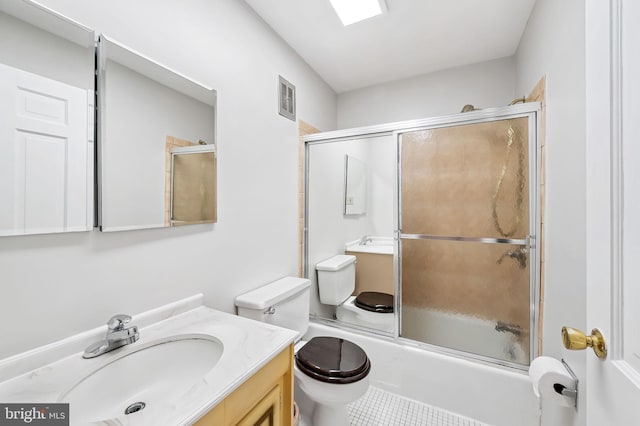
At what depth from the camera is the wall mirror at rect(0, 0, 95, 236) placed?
0.71 metres

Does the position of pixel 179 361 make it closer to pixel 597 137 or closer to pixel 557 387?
pixel 597 137

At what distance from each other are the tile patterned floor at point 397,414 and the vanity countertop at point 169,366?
3.35 ft

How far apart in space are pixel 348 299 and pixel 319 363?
1116mm

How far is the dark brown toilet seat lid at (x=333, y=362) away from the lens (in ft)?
3.86

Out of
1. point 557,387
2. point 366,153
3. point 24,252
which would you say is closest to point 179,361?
point 24,252

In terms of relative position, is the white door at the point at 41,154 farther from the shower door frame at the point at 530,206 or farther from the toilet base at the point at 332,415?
the shower door frame at the point at 530,206

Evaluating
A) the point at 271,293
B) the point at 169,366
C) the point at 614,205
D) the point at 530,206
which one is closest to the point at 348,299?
the point at 271,293

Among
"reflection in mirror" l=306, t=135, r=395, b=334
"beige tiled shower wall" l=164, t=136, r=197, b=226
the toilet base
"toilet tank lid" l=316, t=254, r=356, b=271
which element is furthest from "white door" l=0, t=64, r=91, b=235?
"toilet tank lid" l=316, t=254, r=356, b=271

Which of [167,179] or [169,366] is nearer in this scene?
[169,366]

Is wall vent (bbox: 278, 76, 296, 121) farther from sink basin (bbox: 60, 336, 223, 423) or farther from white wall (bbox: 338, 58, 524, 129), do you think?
sink basin (bbox: 60, 336, 223, 423)

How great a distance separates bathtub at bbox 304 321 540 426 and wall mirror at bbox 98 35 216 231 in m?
1.45

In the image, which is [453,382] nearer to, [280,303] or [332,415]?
[332,415]

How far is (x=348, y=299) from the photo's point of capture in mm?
2332

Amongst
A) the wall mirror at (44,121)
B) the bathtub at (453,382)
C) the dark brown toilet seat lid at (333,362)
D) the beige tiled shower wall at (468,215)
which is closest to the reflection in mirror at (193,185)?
the wall mirror at (44,121)
